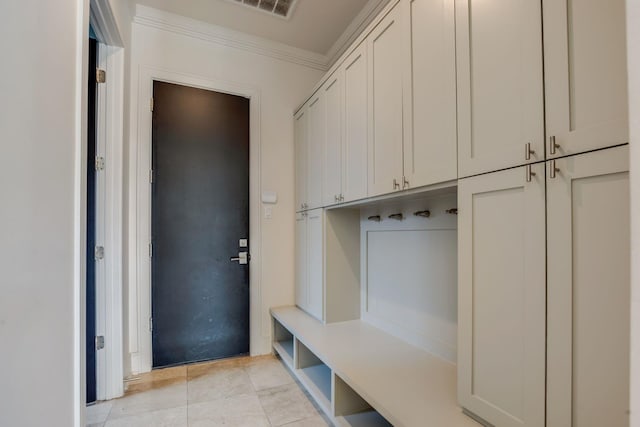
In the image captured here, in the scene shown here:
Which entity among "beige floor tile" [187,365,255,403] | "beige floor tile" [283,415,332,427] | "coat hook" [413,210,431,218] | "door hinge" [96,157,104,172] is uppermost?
"door hinge" [96,157,104,172]

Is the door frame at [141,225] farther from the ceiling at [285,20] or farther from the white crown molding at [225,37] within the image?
the ceiling at [285,20]

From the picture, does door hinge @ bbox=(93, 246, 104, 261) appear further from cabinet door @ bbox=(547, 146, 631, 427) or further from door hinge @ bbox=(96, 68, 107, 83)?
cabinet door @ bbox=(547, 146, 631, 427)

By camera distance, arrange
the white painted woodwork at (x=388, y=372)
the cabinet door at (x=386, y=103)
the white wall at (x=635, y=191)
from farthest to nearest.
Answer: the cabinet door at (x=386, y=103) < the white painted woodwork at (x=388, y=372) < the white wall at (x=635, y=191)

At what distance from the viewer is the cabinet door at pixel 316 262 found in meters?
2.52

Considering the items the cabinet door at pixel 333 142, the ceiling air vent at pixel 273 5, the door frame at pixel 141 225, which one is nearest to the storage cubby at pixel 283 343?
the door frame at pixel 141 225

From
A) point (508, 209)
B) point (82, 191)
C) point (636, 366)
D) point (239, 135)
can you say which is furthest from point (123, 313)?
point (636, 366)

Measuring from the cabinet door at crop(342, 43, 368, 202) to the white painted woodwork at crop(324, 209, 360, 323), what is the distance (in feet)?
1.46

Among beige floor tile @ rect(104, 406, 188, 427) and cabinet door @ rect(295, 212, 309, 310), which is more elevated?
cabinet door @ rect(295, 212, 309, 310)

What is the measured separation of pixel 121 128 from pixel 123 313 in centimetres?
133

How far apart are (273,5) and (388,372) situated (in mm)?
2825

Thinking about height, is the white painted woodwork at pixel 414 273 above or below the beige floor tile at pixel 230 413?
above

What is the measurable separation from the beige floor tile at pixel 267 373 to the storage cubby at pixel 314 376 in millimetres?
144

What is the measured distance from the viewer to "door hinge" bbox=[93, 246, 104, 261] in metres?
2.10

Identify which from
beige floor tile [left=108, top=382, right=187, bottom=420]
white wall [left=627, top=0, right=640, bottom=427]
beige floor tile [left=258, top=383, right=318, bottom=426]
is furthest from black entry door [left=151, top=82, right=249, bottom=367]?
white wall [left=627, top=0, right=640, bottom=427]
